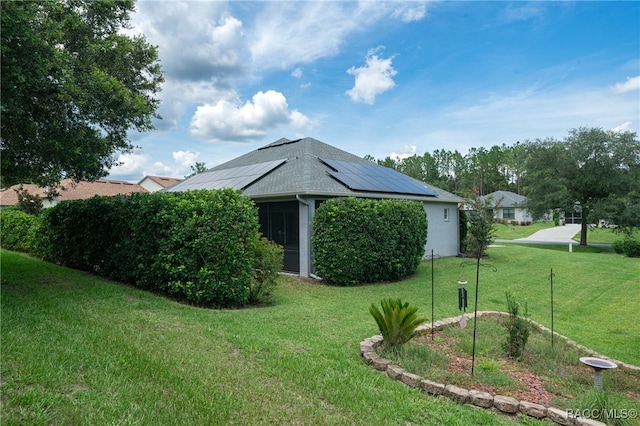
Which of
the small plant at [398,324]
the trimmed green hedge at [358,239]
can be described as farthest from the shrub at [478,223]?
the small plant at [398,324]

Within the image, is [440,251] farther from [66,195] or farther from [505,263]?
[66,195]

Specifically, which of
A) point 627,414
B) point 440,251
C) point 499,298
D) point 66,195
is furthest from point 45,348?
point 66,195

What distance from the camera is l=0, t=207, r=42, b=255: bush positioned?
13135 millimetres

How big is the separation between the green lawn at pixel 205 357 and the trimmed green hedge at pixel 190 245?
0.52m

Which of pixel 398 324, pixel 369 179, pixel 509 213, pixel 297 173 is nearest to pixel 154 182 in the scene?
pixel 297 173

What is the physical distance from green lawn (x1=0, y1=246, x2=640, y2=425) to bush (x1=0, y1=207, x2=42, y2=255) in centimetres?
460

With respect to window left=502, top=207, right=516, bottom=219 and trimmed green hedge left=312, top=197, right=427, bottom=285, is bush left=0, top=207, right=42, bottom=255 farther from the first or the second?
window left=502, top=207, right=516, bottom=219

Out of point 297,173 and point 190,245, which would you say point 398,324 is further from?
point 297,173

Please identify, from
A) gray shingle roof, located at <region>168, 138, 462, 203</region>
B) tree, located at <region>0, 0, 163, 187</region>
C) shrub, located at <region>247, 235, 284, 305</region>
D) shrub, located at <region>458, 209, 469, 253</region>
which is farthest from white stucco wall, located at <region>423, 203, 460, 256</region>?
tree, located at <region>0, 0, 163, 187</region>

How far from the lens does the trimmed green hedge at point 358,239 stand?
10.5 m

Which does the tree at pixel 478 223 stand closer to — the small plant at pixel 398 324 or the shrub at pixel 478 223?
the shrub at pixel 478 223

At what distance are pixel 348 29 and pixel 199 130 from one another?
30.4 feet

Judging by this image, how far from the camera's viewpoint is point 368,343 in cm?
506

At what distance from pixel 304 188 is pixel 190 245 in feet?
16.2
